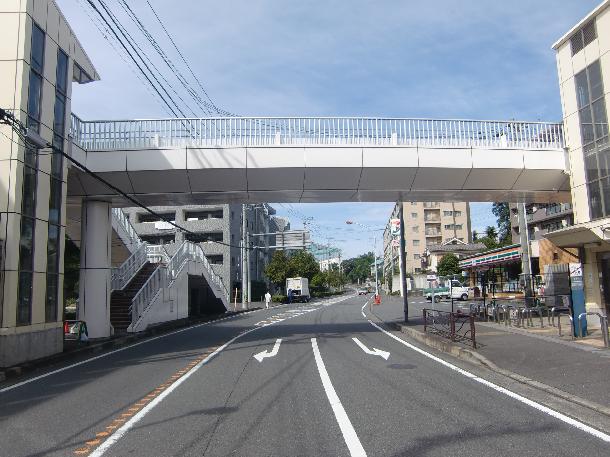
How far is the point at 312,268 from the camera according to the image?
261 ft

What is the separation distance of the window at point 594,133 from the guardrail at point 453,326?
5507 mm

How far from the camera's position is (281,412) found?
7.69 meters

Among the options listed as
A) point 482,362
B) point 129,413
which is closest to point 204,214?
point 482,362

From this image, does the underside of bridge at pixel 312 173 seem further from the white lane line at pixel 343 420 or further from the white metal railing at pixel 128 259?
the white lane line at pixel 343 420

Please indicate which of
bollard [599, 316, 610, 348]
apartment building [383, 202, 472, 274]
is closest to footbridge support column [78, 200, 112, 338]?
bollard [599, 316, 610, 348]

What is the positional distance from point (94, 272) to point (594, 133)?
17809mm

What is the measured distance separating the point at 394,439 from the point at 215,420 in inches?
99.7

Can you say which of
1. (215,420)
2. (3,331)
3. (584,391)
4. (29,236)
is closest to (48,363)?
(3,331)

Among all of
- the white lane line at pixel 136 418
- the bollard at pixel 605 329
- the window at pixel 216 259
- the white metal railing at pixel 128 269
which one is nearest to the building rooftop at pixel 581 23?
the bollard at pixel 605 329

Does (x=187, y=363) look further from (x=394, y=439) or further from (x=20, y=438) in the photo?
(x=394, y=439)

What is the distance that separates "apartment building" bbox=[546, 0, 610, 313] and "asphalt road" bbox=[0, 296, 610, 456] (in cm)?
739

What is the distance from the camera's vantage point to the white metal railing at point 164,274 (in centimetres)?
2300

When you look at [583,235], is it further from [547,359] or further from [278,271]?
[278,271]

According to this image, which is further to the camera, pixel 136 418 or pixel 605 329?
pixel 605 329
